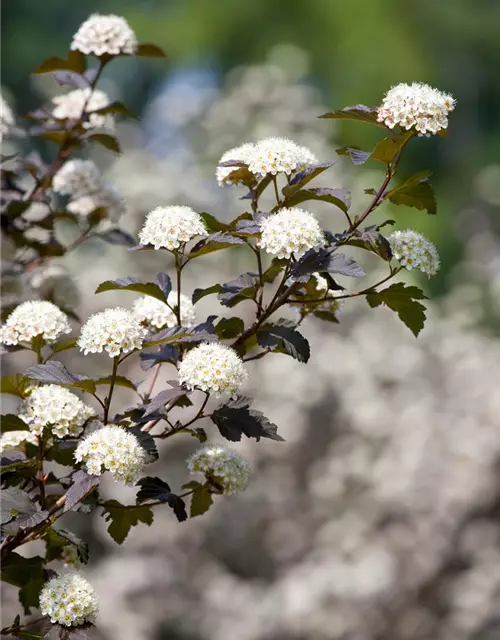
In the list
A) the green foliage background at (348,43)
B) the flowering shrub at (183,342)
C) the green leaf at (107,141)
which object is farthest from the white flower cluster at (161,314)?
the green foliage background at (348,43)

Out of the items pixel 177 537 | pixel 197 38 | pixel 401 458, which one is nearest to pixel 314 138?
pixel 401 458

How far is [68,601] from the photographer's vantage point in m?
1.06

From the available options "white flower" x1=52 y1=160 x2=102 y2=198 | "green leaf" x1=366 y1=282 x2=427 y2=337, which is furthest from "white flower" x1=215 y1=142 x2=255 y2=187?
"white flower" x1=52 y1=160 x2=102 y2=198

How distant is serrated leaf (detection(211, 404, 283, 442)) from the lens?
1118 mm

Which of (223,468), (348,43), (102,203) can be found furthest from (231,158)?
(348,43)

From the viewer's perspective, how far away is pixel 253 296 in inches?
46.6

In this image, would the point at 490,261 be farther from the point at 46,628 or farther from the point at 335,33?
the point at 46,628

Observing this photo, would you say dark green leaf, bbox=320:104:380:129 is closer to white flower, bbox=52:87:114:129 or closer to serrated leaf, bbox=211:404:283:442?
serrated leaf, bbox=211:404:283:442

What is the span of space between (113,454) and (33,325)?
242 mm

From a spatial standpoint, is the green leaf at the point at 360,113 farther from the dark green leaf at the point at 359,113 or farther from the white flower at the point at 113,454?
the white flower at the point at 113,454

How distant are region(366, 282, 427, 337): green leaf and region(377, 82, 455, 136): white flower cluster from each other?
0.68 feet

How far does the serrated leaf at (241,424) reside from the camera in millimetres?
1118

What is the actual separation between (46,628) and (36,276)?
1.00 metres

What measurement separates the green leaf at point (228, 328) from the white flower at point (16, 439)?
0.29 meters
